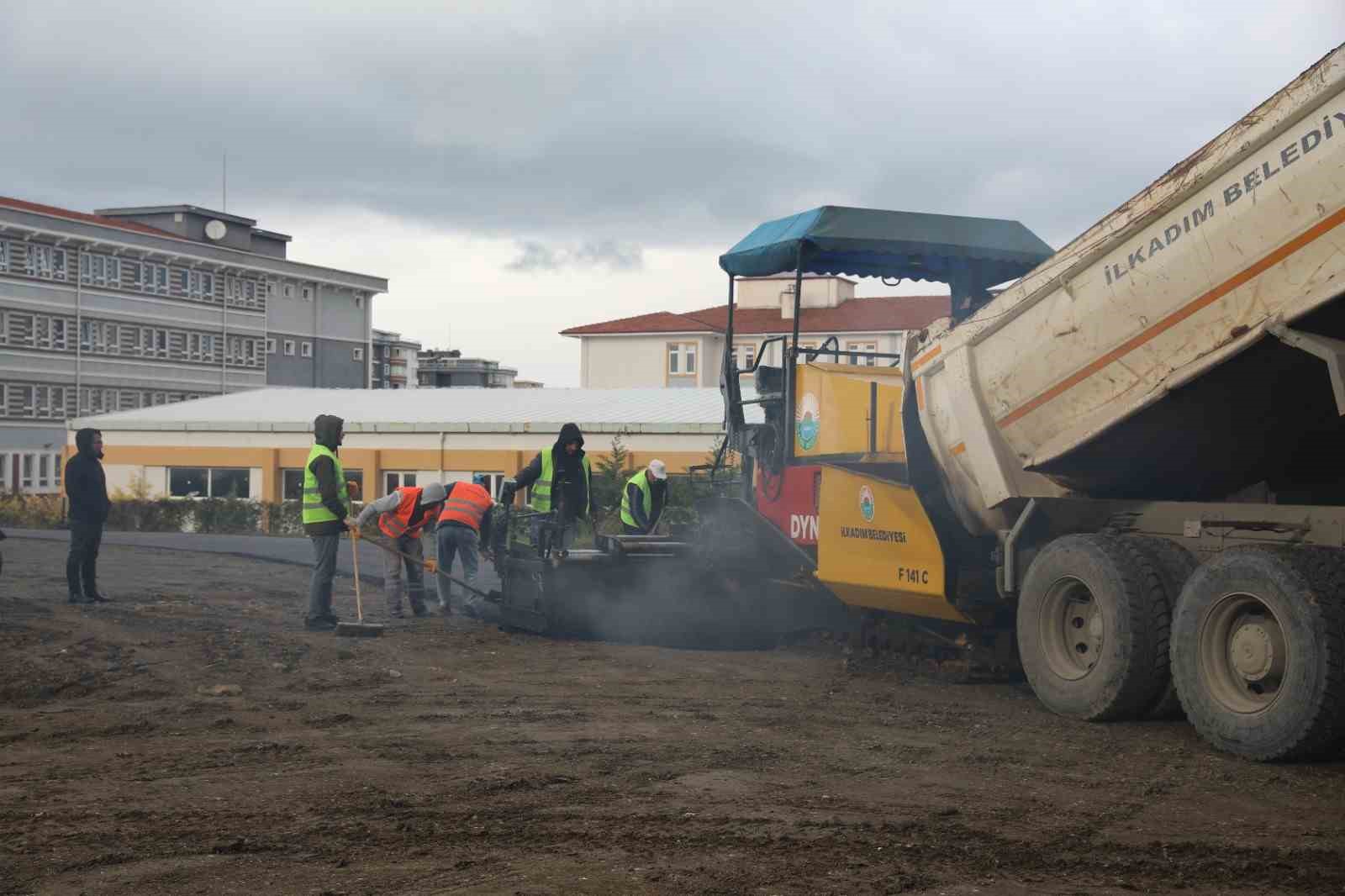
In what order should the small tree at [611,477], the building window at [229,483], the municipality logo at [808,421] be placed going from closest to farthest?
the municipality logo at [808,421] < the small tree at [611,477] < the building window at [229,483]

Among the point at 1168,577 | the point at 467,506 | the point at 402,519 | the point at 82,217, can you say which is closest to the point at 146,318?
the point at 82,217

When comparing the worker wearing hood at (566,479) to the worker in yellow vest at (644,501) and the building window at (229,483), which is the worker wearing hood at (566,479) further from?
the building window at (229,483)

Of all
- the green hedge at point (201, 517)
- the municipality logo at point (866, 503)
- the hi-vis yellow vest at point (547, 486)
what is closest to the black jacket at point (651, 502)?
the hi-vis yellow vest at point (547, 486)

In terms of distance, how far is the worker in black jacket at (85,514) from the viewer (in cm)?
1410

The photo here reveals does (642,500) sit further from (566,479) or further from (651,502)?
(566,479)

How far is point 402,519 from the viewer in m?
13.8

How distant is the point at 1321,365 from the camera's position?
670cm

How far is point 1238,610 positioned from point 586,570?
5.60 metres

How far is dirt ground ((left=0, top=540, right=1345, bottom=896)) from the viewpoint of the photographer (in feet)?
15.8

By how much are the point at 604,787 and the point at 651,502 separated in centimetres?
786

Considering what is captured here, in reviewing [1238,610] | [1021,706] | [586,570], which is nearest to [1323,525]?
[1238,610]

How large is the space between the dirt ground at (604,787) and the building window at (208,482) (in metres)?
33.9

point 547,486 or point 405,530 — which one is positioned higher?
point 547,486

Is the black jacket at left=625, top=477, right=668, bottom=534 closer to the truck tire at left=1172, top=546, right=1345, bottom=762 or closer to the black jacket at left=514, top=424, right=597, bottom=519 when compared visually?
the black jacket at left=514, top=424, right=597, bottom=519
